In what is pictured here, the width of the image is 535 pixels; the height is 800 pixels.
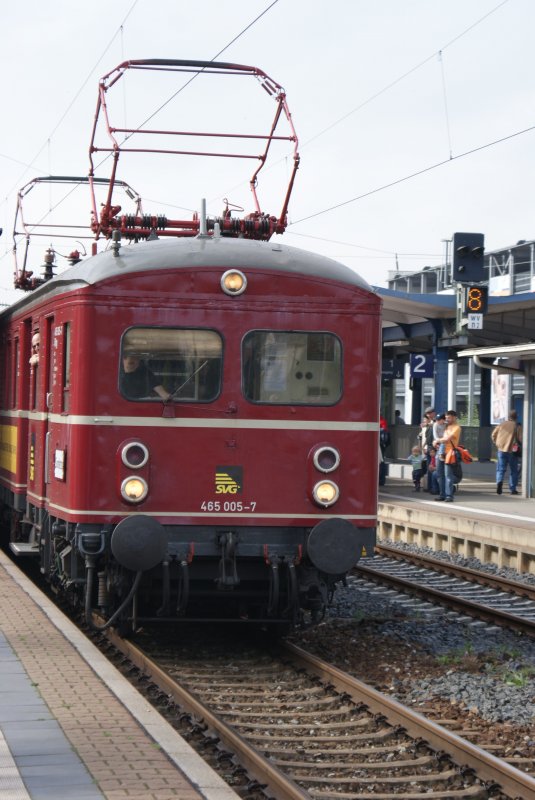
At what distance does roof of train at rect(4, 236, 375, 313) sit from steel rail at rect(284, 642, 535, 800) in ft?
9.34

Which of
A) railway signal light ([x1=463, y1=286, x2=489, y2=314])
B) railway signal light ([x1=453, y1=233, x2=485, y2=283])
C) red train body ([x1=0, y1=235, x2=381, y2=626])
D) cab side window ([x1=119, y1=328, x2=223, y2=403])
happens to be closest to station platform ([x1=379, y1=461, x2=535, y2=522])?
railway signal light ([x1=463, y1=286, x2=489, y2=314])

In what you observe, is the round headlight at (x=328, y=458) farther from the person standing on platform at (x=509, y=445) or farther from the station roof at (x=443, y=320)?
the person standing on platform at (x=509, y=445)

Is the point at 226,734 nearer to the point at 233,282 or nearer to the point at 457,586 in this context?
the point at 233,282

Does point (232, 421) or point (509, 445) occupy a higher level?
point (232, 421)

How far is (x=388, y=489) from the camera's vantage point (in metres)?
25.9

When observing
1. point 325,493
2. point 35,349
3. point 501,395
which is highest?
point 501,395

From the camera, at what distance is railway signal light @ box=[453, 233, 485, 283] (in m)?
19.6

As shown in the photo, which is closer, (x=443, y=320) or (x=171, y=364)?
(x=171, y=364)

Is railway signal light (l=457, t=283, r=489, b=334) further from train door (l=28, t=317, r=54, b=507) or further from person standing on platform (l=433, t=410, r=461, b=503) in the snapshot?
train door (l=28, t=317, r=54, b=507)

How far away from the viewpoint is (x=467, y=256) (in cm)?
1969

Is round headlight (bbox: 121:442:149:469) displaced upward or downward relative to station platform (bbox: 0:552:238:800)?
upward

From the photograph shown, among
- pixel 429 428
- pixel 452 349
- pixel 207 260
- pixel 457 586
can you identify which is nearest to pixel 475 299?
pixel 429 428

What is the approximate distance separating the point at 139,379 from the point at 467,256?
11.5 metres

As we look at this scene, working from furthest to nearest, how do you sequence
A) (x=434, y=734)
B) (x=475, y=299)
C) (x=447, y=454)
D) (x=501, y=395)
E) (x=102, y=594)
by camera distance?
(x=501, y=395), (x=447, y=454), (x=475, y=299), (x=102, y=594), (x=434, y=734)
